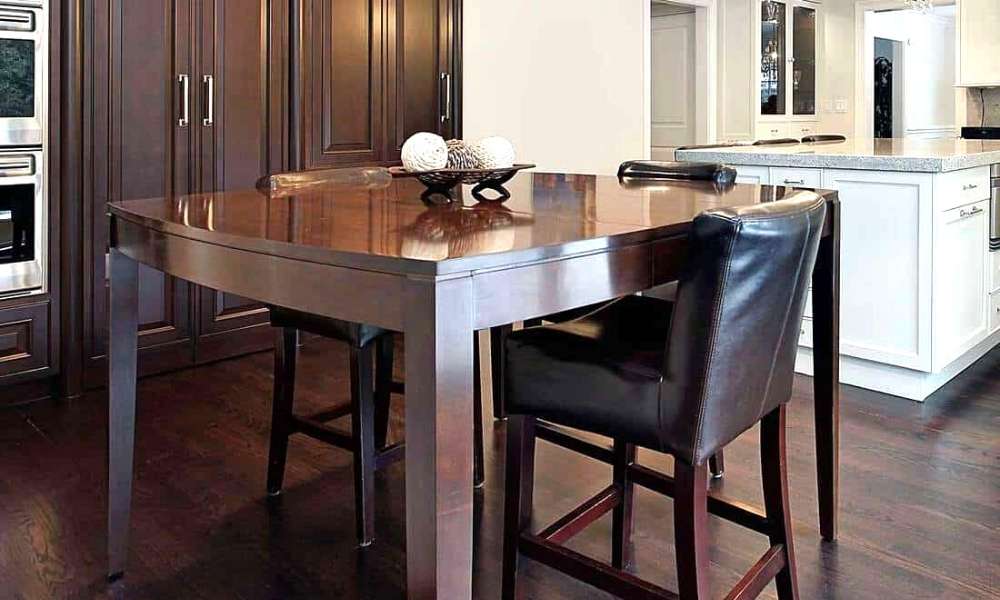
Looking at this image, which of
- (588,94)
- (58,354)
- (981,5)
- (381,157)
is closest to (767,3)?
(981,5)

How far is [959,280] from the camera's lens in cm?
325

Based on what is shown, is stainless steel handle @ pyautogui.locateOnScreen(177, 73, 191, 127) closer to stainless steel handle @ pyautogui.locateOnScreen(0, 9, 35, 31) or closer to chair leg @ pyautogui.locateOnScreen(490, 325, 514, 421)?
stainless steel handle @ pyautogui.locateOnScreen(0, 9, 35, 31)

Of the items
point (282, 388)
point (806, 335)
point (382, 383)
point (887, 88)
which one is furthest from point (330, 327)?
point (887, 88)

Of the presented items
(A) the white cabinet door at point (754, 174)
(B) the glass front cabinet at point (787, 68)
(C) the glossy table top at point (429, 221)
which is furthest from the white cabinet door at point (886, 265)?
(B) the glass front cabinet at point (787, 68)

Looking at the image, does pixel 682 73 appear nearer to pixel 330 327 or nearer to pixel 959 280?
pixel 959 280

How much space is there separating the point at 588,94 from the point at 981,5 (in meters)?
2.67

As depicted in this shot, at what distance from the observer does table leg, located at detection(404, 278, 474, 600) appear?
104cm

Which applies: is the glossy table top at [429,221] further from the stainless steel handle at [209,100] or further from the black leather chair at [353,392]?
the stainless steel handle at [209,100]

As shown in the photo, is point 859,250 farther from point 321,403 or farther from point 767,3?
point 767,3

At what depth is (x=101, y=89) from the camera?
10.5 feet

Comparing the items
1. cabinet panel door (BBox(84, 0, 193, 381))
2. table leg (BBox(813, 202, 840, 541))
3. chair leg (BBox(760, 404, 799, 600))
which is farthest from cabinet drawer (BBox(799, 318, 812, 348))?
cabinet panel door (BBox(84, 0, 193, 381))

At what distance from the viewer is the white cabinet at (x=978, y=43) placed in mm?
5633

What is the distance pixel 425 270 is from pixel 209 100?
284 cm

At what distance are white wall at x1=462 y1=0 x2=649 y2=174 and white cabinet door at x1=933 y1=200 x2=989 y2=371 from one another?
8.06 feet
